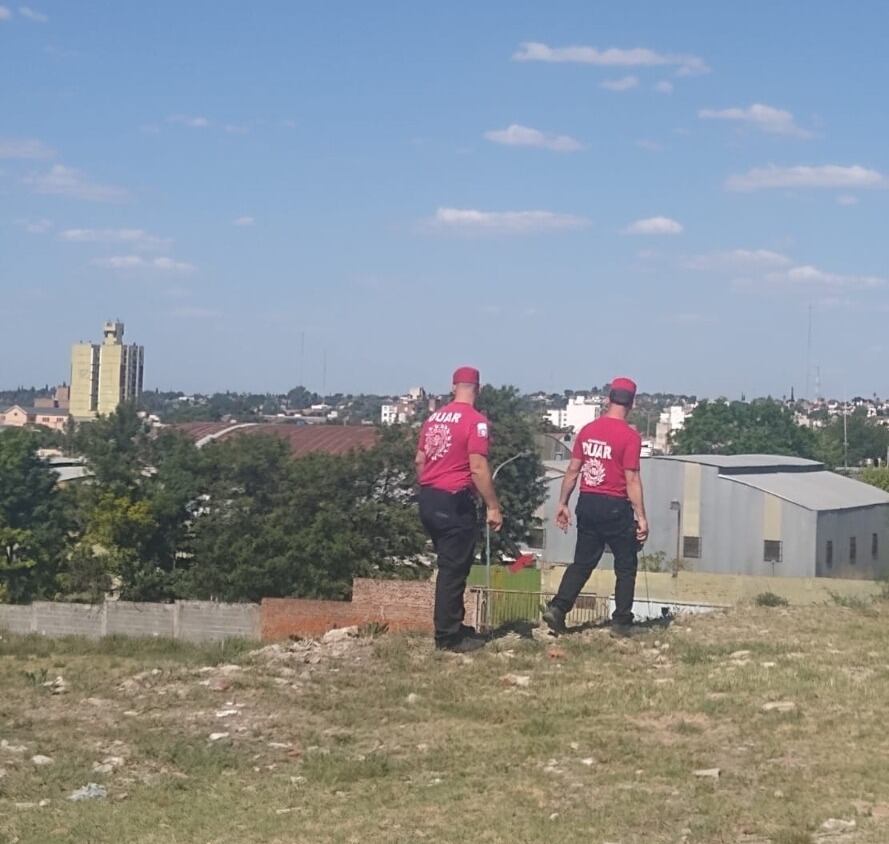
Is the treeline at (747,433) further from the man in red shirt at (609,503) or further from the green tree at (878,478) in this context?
the man in red shirt at (609,503)

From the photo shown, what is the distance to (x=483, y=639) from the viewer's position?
412 inches

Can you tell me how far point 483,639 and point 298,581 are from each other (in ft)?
120

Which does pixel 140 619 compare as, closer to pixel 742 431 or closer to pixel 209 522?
pixel 209 522

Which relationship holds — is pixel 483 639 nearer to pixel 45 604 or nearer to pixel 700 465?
pixel 45 604

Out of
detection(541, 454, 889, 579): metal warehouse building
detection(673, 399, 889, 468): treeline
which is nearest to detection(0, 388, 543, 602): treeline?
detection(541, 454, 889, 579): metal warehouse building

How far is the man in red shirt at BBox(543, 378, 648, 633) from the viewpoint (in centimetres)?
1089

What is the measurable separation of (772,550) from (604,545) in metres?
50.4

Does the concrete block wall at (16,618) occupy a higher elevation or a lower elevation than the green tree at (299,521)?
lower

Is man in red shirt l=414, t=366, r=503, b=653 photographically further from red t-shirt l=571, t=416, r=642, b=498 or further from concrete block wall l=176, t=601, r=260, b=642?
concrete block wall l=176, t=601, r=260, b=642

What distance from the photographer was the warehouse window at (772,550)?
5925cm

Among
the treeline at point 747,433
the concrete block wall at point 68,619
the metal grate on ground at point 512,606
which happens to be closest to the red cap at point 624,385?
the metal grate on ground at point 512,606

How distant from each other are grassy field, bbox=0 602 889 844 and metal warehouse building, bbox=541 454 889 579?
5005 cm

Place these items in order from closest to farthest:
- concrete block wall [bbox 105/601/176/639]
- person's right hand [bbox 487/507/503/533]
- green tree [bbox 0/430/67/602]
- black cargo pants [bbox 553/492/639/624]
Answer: person's right hand [bbox 487/507/503/533] → black cargo pants [bbox 553/492/639/624] → concrete block wall [bbox 105/601/176/639] → green tree [bbox 0/430/67/602]

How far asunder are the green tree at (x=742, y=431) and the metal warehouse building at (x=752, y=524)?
169ft
